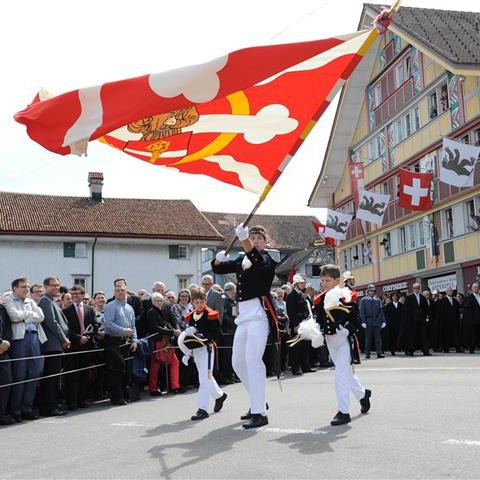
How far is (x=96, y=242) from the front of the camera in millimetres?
52219

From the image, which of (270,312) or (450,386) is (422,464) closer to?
(270,312)

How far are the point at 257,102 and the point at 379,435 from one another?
431 centimetres

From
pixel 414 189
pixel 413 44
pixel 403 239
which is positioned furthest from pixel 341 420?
pixel 403 239

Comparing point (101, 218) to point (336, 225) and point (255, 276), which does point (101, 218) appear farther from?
point (255, 276)

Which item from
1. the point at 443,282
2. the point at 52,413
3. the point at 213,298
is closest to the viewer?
the point at 52,413

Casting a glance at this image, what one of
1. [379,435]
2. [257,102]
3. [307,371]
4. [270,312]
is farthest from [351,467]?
[307,371]

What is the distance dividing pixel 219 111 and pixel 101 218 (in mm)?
46426

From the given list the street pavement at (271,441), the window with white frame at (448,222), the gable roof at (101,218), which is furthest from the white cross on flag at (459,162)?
the gable roof at (101,218)

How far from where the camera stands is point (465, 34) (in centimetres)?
3675

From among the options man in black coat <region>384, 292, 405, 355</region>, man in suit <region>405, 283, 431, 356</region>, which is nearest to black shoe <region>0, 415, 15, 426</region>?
man in suit <region>405, 283, 431, 356</region>

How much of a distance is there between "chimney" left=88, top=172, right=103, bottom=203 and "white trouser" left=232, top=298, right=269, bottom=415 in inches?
1976

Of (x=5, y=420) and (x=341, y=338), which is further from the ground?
(x=341, y=338)

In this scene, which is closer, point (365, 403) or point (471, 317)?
point (365, 403)

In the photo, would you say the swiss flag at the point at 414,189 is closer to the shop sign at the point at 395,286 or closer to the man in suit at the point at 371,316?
the man in suit at the point at 371,316
